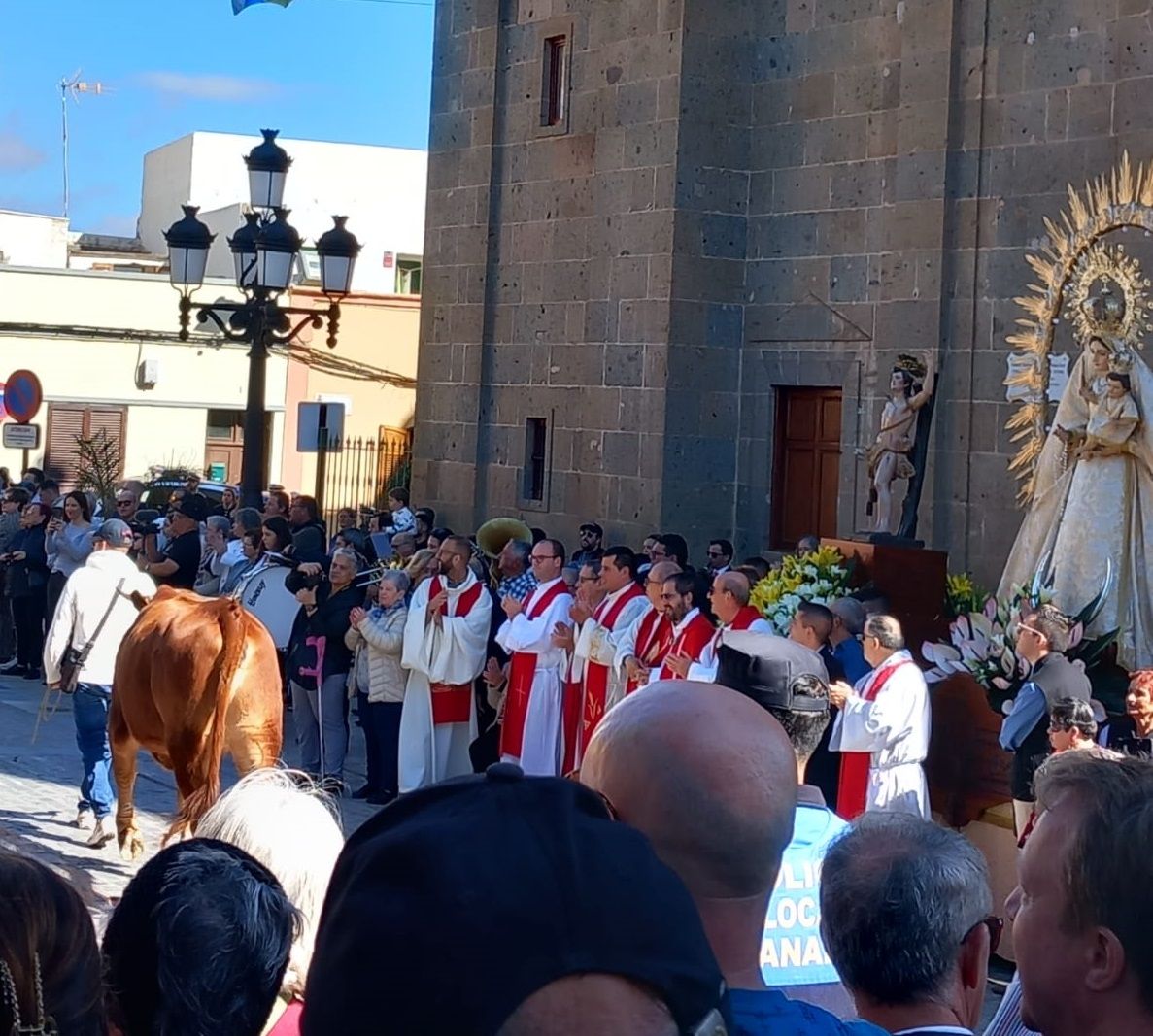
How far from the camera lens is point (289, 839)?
3695mm

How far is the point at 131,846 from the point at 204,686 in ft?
6.16

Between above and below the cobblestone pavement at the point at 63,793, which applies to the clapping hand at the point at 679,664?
above

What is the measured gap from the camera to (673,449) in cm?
1612

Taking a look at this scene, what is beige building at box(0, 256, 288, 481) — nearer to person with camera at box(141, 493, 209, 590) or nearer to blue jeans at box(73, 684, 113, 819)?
person with camera at box(141, 493, 209, 590)

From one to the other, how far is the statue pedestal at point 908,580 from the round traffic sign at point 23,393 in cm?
1181

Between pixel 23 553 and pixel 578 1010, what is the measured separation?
1690cm

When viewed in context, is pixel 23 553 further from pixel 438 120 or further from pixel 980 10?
pixel 980 10

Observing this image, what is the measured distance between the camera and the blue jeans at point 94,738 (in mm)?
10750

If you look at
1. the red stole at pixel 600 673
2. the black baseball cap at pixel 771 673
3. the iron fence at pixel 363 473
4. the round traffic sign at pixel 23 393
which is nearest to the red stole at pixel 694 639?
the red stole at pixel 600 673

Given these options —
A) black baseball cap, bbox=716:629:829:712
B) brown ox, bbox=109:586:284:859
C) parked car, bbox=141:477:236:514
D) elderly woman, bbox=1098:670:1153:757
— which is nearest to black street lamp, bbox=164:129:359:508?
brown ox, bbox=109:586:284:859

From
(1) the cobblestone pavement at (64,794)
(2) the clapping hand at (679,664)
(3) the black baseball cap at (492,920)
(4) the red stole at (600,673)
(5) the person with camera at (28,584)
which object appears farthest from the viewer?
(5) the person with camera at (28,584)

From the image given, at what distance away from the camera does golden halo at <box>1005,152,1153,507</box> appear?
12047 millimetres

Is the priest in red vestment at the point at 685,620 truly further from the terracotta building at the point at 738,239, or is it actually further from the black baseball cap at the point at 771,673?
the black baseball cap at the point at 771,673

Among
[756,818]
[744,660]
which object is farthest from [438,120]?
[756,818]
